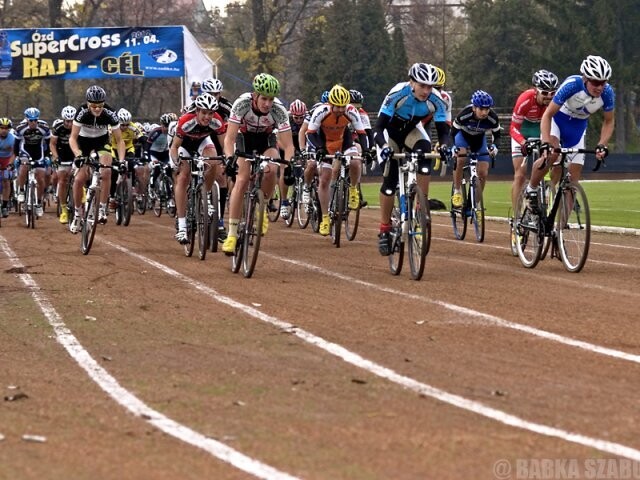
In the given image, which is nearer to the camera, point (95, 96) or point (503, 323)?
point (503, 323)

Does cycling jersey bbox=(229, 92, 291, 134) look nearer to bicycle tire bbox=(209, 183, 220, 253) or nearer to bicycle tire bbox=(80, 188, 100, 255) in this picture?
bicycle tire bbox=(209, 183, 220, 253)

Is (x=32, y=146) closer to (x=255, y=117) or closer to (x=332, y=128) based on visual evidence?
(x=332, y=128)

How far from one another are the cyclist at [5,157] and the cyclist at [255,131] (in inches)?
477

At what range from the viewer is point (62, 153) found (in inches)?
904

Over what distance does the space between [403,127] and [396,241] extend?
1.48 metres

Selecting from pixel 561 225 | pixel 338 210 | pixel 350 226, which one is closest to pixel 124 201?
pixel 350 226

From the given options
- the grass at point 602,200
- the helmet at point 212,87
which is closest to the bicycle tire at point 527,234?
the helmet at point 212,87

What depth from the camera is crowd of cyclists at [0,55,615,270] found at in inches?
551

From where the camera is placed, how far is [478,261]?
15.4 metres

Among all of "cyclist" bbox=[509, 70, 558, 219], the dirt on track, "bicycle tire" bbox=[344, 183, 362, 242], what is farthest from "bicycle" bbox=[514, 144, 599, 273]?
"bicycle tire" bbox=[344, 183, 362, 242]

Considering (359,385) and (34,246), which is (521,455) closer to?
(359,385)

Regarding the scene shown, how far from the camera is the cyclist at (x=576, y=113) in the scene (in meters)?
13.6

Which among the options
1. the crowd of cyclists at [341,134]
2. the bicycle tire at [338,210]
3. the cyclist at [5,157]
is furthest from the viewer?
the cyclist at [5,157]

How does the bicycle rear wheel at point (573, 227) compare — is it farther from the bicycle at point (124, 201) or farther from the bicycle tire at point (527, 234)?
the bicycle at point (124, 201)
